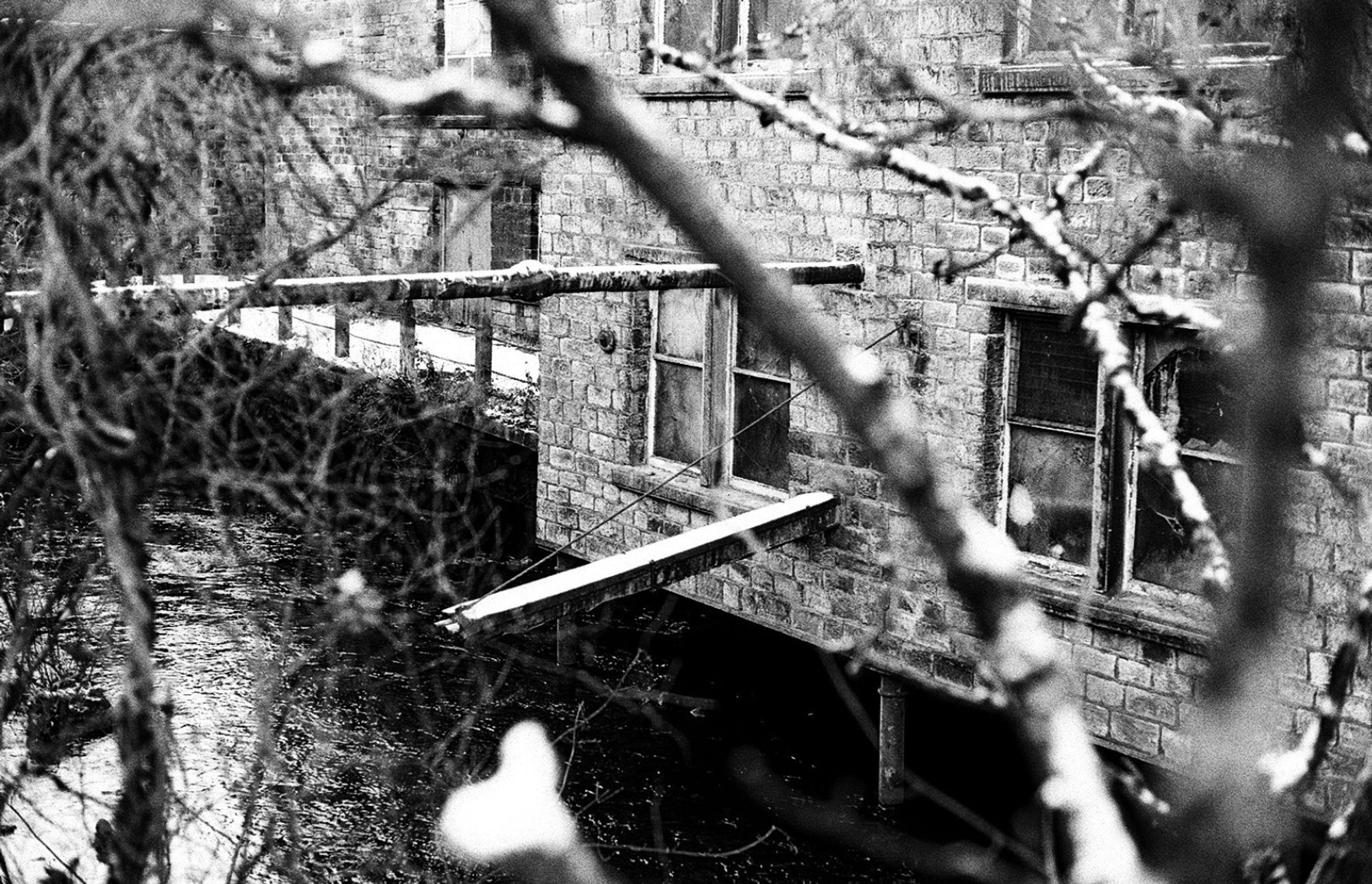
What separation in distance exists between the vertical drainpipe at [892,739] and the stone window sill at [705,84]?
11.4 ft

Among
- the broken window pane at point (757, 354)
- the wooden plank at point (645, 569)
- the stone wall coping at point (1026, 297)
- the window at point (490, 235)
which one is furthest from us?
the window at point (490, 235)

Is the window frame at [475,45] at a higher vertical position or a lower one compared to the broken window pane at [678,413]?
higher

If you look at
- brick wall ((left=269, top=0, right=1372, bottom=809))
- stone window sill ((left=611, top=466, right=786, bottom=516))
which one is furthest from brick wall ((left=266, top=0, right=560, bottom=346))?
stone window sill ((left=611, top=466, right=786, bottom=516))

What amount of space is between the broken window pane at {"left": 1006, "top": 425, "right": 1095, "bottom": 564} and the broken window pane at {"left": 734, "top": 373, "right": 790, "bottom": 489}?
1.92 metres

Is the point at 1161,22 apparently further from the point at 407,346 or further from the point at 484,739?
the point at 407,346

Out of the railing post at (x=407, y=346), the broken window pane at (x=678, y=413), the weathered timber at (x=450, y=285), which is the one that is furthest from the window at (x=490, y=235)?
the weathered timber at (x=450, y=285)

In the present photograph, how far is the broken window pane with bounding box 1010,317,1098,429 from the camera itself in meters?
8.47

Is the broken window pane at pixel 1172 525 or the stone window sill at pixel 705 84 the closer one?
the broken window pane at pixel 1172 525

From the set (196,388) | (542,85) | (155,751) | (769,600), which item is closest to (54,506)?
(155,751)

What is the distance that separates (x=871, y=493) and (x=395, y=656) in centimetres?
390

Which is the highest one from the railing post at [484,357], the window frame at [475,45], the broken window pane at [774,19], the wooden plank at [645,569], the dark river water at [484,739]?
the window frame at [475,45]

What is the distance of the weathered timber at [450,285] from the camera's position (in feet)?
20.1

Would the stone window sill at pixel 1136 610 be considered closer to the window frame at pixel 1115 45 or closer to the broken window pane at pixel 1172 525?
the broken window pane at pixel 1172 525

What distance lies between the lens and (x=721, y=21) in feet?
35.0
